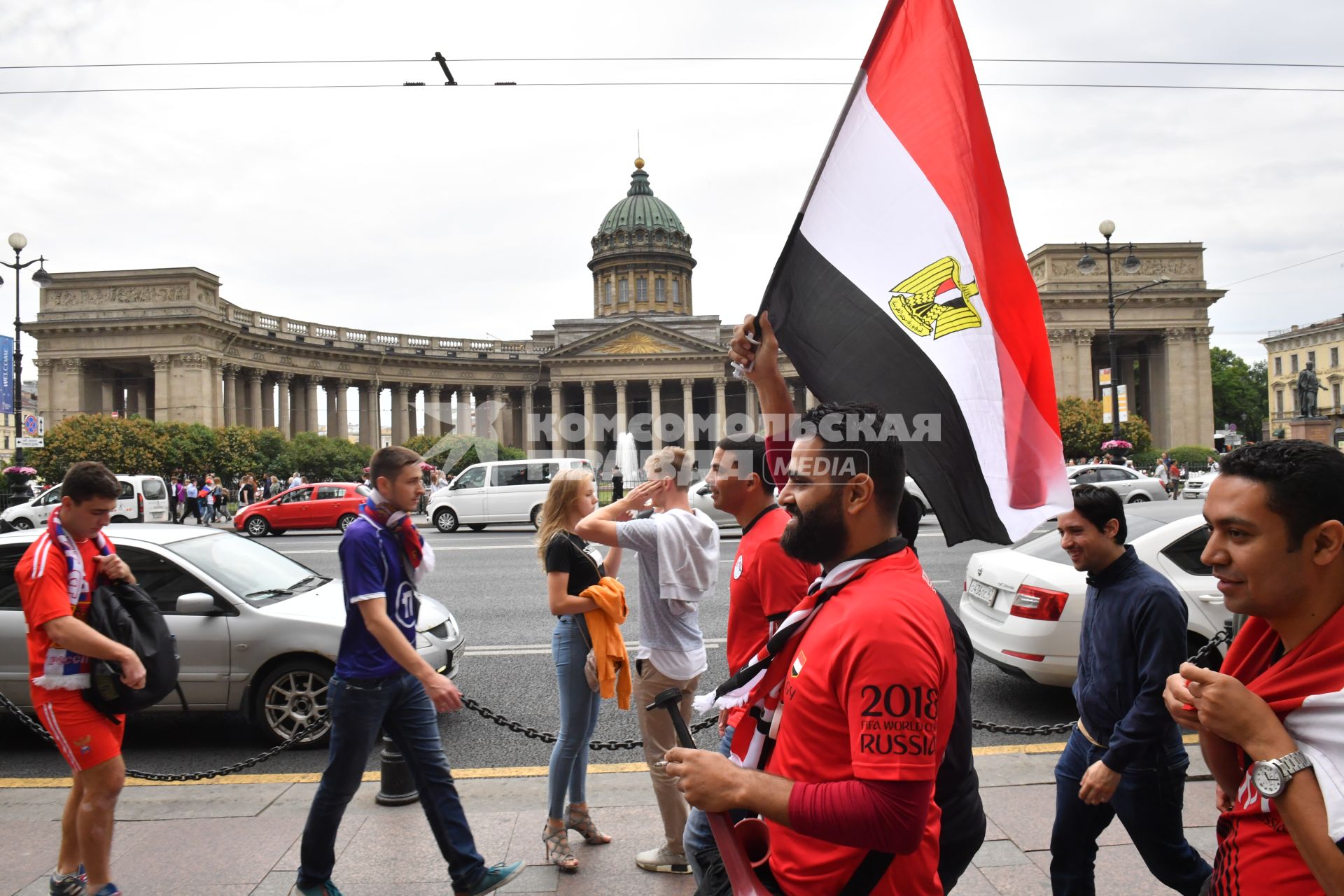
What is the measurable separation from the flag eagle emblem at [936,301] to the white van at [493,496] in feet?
70.1

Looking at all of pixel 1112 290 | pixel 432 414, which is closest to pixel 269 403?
pixel 432 414

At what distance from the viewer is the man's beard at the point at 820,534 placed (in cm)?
206

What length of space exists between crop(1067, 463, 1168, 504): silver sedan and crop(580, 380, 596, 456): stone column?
164 feet

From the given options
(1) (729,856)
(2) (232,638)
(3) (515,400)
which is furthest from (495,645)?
(3) (515,400)

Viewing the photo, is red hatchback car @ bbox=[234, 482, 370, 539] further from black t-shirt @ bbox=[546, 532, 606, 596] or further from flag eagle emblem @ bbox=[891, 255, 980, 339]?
flag eagle emblem @ bbox=[891, 255, 980, 339]

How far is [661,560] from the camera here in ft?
13.1

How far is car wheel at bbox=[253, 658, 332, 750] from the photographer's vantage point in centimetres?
598

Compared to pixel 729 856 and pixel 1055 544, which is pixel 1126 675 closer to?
pixel 729 856

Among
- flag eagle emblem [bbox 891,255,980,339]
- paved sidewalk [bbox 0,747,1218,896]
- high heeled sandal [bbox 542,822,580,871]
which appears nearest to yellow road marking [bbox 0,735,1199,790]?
paved sidewalk [bbox 0,747,1218,896]

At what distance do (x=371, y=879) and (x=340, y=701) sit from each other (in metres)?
0.91

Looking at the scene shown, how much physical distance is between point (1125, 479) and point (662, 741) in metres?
24.4

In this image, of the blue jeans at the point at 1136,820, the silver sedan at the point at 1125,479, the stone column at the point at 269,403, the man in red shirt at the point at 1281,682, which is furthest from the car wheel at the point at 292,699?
the stone column at the point at 269,403

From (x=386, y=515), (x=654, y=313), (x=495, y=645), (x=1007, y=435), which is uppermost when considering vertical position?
(x=654, y=313)

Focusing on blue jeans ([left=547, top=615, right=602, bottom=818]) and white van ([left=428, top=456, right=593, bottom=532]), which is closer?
blue jeans ([left=547, top=615, right=602, bottom=818])
